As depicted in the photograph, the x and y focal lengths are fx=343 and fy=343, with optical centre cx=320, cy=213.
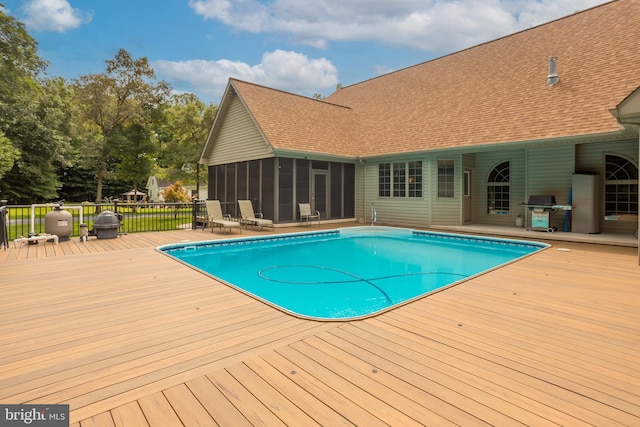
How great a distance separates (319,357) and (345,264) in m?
4.62

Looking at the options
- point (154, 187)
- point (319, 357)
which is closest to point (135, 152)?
point (319, 357)

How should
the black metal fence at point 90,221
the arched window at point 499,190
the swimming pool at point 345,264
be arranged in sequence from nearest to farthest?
the swimming pool at point 345,264 → the black metal fence at point 90,221 → the arched window at point 499,190

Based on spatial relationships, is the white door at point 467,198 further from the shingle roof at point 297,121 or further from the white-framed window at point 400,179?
the shingle roof at point 297,121

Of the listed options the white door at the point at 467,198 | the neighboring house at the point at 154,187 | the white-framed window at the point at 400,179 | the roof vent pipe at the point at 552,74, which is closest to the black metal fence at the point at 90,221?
the white-framed window at the point at 400,179

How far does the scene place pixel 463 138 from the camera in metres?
10.8

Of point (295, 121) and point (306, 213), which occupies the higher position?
point (295, 121)

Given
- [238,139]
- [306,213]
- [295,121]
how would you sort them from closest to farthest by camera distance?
1. [306,213]
2. [295,121]
3. [238,139]

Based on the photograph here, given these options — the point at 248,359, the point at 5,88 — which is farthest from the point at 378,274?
the point at 5,88

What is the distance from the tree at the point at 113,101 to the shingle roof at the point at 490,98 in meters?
14.8

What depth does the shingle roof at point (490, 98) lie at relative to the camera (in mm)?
9289

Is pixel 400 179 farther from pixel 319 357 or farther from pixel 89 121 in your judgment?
pixel 89 121

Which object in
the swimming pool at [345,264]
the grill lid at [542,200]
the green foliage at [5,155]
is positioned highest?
the green foliage at [5,155]

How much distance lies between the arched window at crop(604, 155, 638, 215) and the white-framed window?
520cm

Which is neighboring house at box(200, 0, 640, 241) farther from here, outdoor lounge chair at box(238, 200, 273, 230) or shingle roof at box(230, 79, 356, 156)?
outdoor lounge chair at box(238, 200, 273, 230)
